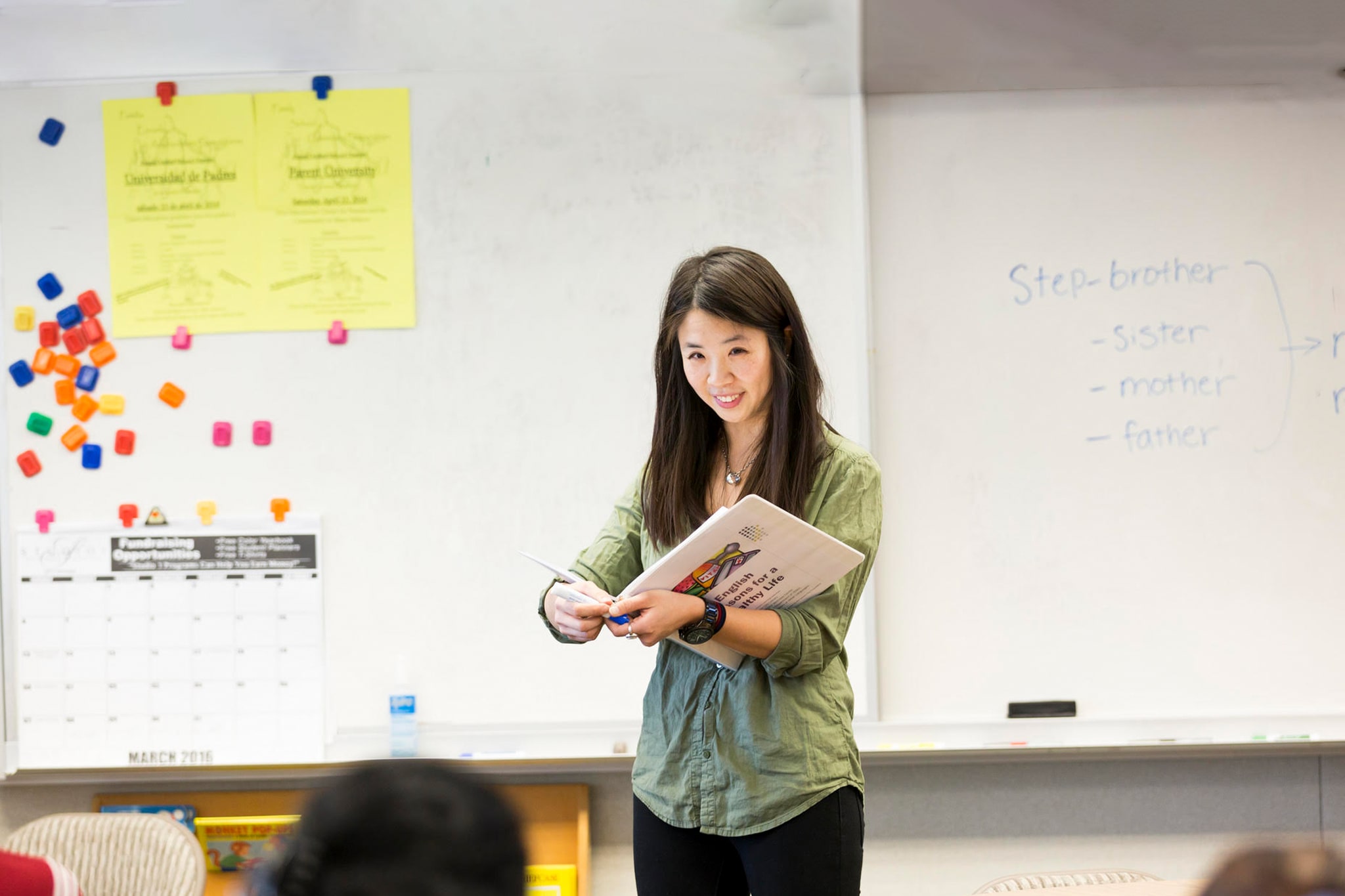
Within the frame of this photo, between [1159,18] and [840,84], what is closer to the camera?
[1159,18]

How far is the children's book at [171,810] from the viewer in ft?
7.82

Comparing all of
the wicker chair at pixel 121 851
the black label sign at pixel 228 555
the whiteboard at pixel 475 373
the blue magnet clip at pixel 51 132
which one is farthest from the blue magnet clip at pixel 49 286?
the wicker chair at pixel 121 851

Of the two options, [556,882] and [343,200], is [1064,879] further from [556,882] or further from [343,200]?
[343,200]

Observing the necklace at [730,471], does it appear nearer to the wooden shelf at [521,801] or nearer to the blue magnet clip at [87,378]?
the wooden shelf at [521,801]

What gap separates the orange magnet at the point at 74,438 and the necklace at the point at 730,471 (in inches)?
64.7

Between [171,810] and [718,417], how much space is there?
1692 millimetres

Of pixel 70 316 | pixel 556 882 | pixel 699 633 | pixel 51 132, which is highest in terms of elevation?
pixel 51 132

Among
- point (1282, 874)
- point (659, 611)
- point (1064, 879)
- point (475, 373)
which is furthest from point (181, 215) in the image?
point (1282, 874)

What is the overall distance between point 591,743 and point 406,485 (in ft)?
2.34

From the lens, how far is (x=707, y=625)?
1.36 meters

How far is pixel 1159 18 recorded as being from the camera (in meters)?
2.13

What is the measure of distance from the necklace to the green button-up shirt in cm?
12

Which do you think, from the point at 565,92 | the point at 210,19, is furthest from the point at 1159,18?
the point at 210,19

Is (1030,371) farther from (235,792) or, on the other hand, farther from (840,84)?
(235,792)
